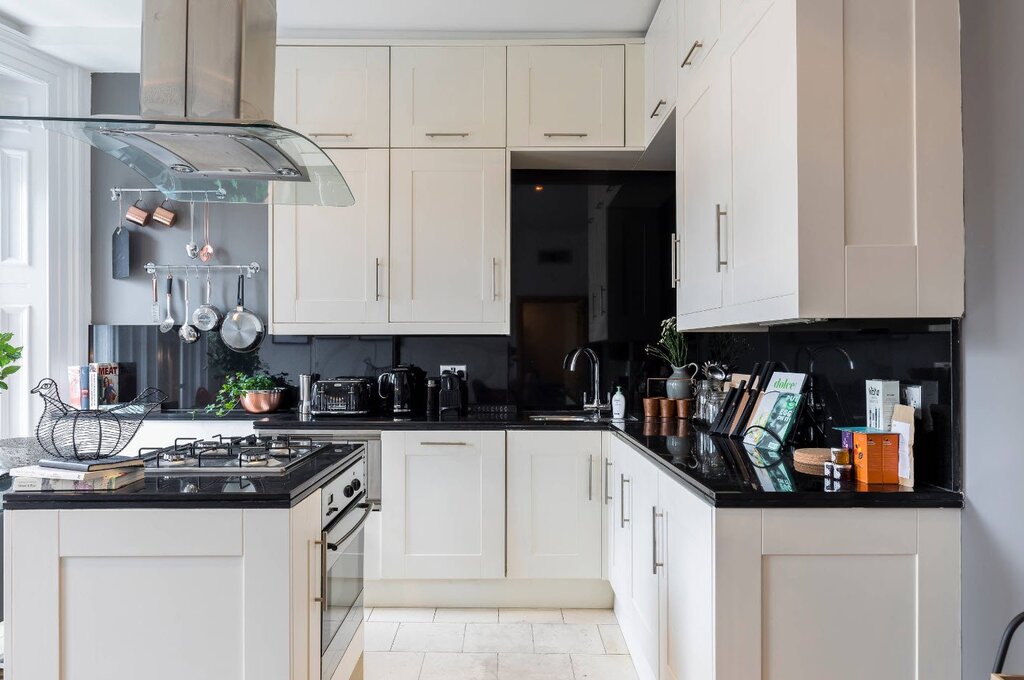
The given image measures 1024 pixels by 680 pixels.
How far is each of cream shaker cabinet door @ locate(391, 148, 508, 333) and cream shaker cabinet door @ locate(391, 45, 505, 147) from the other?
78 millimetres

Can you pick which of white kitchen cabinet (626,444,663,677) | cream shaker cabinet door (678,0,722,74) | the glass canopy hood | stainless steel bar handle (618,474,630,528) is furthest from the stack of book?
cream shaker cabinet door (678,0,722,74)

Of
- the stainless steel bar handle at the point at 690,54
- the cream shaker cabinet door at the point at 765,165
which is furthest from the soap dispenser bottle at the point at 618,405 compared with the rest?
the stainless steel bar handle at the point at 690,54

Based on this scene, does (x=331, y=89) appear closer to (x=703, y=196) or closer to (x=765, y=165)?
(x=703, y=196)

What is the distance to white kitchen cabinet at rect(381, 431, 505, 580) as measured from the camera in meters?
3.14

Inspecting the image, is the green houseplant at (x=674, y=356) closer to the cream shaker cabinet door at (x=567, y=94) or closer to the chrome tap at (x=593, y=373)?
the chrome tap at (x=593, y=373)

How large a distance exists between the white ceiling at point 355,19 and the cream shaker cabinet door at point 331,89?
13 centimetres

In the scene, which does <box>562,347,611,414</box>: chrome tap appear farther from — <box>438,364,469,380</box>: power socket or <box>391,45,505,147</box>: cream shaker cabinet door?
<box>391,45,505,147</box>: cream shaker cabinet door

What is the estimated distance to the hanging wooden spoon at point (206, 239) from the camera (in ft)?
11.9

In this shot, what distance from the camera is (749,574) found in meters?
1.59

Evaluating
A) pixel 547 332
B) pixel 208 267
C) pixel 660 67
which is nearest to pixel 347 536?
pixel 547 332

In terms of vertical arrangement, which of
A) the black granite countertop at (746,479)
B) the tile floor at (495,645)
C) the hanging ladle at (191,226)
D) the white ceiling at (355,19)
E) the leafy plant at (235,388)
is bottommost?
the tile floor at (495,645)

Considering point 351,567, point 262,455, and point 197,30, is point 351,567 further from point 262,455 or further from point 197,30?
point 197,30

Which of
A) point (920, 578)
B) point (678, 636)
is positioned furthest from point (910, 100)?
point (678, 636)

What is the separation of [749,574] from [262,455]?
1.33m
